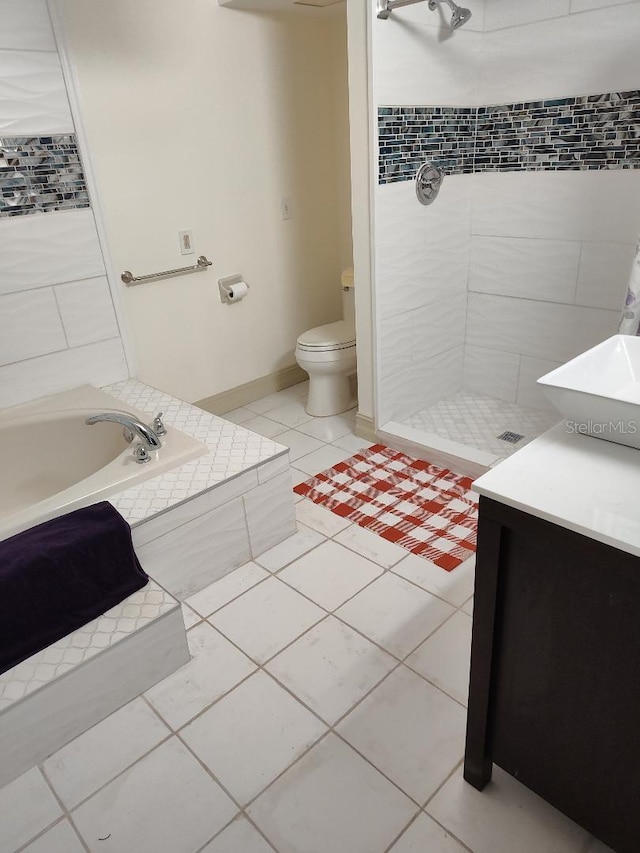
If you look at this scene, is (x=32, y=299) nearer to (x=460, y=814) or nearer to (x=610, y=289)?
(x=460, y=814)

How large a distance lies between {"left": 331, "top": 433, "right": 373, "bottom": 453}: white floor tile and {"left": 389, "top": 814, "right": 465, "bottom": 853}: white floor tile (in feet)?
5.71

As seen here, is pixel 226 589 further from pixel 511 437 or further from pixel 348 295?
pixel 348 295

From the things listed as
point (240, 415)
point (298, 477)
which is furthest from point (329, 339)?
point (298, 477)

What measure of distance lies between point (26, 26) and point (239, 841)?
2650 millimetres

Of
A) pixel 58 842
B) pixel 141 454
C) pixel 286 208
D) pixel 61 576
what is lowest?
pixel 58 842

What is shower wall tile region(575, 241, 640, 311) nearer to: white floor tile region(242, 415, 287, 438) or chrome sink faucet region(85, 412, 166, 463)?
white floor tile region(242, 415, 287, 438)

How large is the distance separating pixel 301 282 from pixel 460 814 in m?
2.79

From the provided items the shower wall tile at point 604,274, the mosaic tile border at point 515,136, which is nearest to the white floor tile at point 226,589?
the mosaic tile border at point 515,136

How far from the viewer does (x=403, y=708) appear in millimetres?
1573

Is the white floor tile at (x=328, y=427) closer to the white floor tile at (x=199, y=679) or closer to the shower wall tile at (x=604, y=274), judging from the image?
the shower wall tile at (x=604, y=274)

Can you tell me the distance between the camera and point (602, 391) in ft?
3.99

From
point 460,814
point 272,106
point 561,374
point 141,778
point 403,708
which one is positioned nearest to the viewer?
point 561,374

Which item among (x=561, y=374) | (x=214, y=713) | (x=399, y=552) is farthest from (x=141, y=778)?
(x=561, y=374)

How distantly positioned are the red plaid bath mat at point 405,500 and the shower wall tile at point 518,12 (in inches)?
76.0
